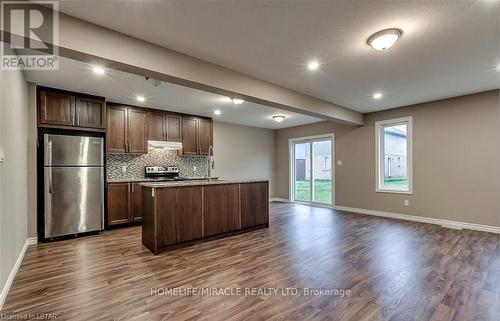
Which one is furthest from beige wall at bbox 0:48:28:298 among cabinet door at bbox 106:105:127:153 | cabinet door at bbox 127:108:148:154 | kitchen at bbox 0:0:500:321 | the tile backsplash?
cabinet door at bbox 127:108:148:154

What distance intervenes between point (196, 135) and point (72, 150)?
2.65 metres

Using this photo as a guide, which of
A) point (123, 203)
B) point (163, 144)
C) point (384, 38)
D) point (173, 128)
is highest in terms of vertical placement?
point (384, 38)

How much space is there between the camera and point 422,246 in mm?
3479

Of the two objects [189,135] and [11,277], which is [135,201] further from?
[11,277]

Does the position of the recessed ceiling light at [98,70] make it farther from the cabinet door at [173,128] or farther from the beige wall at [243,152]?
the beige wall at [243,152]

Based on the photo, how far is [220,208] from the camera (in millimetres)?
3965

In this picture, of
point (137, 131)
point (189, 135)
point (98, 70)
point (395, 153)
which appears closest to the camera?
point (98, 70)

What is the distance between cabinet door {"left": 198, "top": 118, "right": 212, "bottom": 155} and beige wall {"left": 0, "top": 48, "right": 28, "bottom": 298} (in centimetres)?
332

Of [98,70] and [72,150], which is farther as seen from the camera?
[72,150]

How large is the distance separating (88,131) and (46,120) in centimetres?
62

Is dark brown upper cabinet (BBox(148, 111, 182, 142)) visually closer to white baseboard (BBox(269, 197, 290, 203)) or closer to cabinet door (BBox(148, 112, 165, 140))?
cabinet door (BBox(148, 112, 165, 140))

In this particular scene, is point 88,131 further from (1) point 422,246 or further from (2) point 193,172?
(1) point 422,246

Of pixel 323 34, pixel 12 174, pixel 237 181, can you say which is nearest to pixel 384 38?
pixel 323 34

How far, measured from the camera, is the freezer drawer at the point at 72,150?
3832 mm
